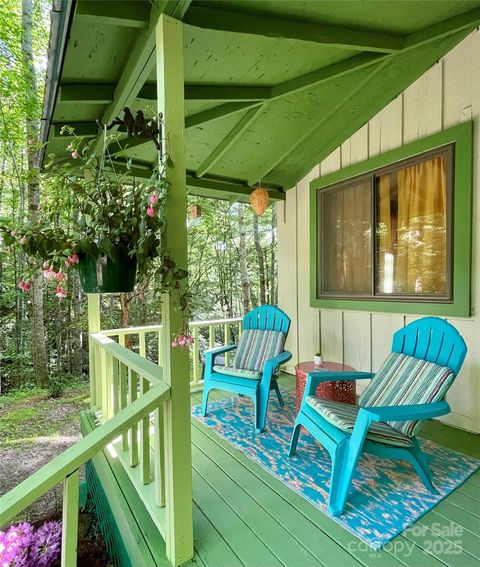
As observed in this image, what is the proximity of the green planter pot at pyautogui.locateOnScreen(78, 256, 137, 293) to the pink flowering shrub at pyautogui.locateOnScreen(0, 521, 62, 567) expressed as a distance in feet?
6.23

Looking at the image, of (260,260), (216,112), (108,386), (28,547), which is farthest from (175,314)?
(260,260)

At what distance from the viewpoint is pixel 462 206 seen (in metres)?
2.44

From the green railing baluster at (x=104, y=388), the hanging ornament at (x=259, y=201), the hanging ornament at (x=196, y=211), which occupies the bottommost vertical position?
the green railing baluster at (x=104, y=388)

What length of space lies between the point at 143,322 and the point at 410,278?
7.37 meters

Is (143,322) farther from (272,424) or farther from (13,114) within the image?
(272,424)

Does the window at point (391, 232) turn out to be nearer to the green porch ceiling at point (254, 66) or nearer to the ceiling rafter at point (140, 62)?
the green porch ceiling at point (254, 66)

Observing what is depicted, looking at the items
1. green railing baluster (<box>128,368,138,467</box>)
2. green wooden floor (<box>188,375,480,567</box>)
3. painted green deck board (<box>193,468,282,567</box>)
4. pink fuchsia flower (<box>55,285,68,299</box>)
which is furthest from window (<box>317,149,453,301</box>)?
pink fuchsia flower (<box>55,285,68,299</box>)

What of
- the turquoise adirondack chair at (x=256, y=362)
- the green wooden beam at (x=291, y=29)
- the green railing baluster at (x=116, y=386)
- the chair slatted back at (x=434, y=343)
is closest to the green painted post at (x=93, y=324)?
the green railing baluster at (x=116, y=386)

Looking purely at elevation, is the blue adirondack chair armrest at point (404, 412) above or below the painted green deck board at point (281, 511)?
above

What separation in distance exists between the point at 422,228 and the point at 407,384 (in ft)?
4.77

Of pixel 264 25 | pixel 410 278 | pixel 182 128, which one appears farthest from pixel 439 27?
pixel 182 128

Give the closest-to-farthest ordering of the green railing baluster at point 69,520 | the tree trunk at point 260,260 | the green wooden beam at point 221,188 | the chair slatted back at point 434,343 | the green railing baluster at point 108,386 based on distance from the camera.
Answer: the green railing baluster at point 69,520 → the chair slatted back at point 434,343 → the green railing baluster at point 108,386 → the green wooden beam at point 221,188 → the tree trunk at point 260,260

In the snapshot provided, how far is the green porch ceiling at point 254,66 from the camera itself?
160 centimetres

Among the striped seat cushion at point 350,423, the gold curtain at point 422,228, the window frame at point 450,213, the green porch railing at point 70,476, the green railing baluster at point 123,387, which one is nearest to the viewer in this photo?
the green porch railing at point 70,476
